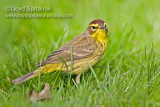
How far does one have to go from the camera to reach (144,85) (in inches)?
156

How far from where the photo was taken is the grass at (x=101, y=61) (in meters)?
3.92

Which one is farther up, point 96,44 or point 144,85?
point 96,44

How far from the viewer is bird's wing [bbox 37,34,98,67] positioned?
4785 mm

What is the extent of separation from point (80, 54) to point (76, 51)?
8 centimetres

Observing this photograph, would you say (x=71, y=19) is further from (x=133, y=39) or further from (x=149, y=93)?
(x=149, y=93)

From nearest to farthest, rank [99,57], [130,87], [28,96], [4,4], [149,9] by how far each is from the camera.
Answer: [28,96]
[130,87]
[99,57]
[4,4]
[149,9]

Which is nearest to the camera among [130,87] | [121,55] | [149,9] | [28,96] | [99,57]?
[28,96]

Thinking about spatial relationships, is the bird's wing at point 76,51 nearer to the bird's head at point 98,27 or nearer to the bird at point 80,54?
the bird at point 80,54

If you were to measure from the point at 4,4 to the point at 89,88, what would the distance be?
10.3 feet

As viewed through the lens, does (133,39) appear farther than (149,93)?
Yes

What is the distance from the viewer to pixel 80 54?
488 cm

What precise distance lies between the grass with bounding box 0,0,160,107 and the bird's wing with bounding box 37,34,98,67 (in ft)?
0.85

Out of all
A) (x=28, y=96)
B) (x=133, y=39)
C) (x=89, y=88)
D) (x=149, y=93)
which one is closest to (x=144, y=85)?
(x=149, y=93)

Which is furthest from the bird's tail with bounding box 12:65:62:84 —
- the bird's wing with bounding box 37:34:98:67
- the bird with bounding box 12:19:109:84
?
the bird's wing with bounding box 37:34:98:67
